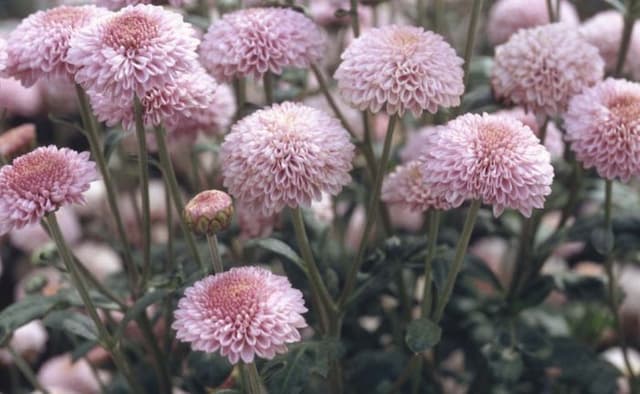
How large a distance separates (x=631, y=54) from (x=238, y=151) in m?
1.05

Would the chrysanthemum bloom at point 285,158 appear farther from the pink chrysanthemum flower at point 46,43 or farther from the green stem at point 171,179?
the pink chrysanthemum flower at point 46,43

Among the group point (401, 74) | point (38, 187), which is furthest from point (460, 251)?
point (38, 187)

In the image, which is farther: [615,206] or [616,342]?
[616,342]

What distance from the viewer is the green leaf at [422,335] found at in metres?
1.31

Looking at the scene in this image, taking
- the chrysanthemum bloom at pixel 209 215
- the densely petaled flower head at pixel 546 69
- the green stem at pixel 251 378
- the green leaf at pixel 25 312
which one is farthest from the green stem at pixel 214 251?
the densely petaled flower head at pixel 546 69

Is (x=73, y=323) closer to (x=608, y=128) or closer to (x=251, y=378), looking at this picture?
(x=251, y=378)

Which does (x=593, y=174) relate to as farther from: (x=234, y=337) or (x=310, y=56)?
(x=234, y=337)

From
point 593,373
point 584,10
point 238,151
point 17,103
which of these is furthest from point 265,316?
point 584,10

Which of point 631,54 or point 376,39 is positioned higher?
point 376,39

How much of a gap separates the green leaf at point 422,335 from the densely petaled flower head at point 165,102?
48 centimetres

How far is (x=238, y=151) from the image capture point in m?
1.29

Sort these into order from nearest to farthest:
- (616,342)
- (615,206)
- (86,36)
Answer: (86,36), (615,206), (616,342)

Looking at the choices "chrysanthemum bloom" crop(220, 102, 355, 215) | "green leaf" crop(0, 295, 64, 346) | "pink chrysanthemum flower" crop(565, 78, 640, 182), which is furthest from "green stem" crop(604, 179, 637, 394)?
"green leaf" crop(0, 295, 64, 346)

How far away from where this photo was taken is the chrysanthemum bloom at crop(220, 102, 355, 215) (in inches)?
49.2
